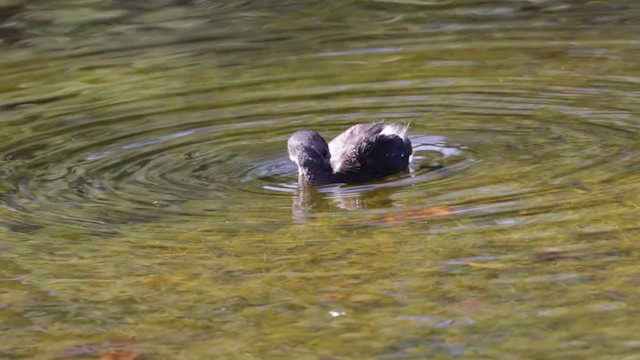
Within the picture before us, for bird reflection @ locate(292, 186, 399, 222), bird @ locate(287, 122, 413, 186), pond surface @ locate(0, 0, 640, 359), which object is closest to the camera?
pond surface @ locate(0, 0, 640, 359)

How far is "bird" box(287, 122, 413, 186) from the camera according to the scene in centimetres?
825

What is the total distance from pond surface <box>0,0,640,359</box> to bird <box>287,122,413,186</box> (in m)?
0.14

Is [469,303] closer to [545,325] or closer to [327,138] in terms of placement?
[545,325]

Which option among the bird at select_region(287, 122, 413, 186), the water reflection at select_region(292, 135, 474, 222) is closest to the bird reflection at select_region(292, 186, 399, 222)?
the water reflection at select_region(292, 135, 474, 222)

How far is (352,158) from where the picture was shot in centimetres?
836

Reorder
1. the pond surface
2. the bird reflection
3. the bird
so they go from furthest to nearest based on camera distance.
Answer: the bird < the bird reflection < the pond surface

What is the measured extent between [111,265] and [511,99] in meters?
4.41

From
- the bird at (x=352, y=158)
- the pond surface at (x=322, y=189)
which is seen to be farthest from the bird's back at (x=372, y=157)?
the pond surface at (x=322, y=189)

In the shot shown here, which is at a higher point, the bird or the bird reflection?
the bird

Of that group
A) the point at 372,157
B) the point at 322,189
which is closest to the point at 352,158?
the point at 372,157

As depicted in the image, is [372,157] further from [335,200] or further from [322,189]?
[335,200]

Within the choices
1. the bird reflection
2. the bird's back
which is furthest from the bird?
the bird reflection

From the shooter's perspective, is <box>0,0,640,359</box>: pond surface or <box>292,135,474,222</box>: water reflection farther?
<box>292,135,474,222</box>: water reflection

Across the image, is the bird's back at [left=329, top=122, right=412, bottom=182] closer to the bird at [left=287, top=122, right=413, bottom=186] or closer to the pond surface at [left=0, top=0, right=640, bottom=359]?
the bird at [left=287, top=122, right=413, bottom=186]
